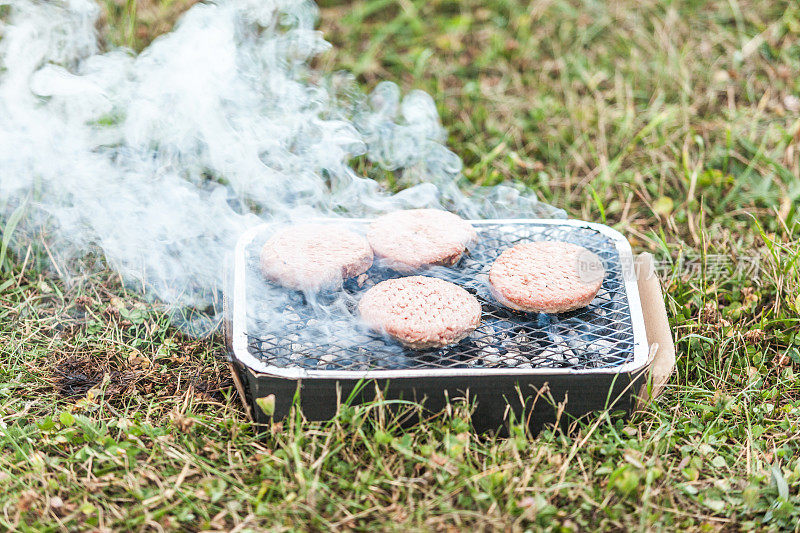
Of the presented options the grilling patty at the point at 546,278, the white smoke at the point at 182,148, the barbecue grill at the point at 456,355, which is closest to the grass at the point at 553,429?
the barbecue grill at the point at 456,355

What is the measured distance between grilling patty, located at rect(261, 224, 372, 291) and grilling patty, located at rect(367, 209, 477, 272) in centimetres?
8

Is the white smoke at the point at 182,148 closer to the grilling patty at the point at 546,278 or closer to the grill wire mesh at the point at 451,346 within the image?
the grill wire mesh at the point at 451,346

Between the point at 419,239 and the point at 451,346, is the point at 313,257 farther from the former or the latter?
the point at 451,346

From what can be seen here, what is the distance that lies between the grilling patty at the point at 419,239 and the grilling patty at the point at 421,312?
158mm

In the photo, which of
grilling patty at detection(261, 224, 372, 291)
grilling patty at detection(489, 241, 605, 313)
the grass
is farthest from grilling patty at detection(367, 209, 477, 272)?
the grass

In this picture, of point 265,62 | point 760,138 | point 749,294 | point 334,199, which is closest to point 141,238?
point 334,199

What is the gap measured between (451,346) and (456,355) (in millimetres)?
77

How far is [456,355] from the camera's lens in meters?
2.59

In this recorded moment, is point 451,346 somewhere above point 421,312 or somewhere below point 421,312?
below

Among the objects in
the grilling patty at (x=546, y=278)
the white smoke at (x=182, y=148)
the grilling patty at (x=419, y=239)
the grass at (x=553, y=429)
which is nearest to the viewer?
the grass at (x=553, y=429)

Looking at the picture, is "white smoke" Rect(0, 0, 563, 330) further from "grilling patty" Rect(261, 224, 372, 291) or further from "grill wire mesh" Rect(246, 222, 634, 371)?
"grill wire mesh" Rect(246, 222, 634, 371)

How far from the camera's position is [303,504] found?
2.37 metres

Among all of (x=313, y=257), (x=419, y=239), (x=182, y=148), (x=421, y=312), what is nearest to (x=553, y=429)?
(x=421, y=312)

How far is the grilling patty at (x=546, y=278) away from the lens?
269 cm
